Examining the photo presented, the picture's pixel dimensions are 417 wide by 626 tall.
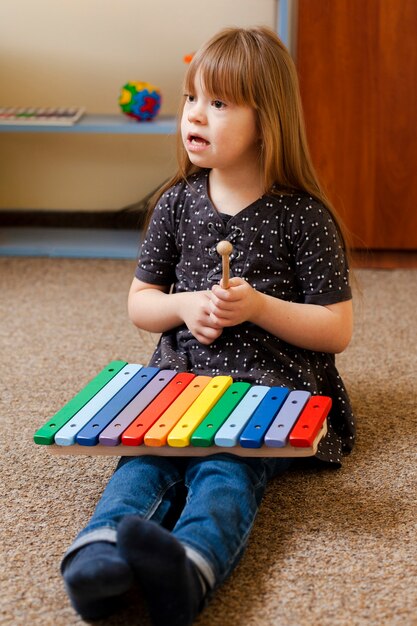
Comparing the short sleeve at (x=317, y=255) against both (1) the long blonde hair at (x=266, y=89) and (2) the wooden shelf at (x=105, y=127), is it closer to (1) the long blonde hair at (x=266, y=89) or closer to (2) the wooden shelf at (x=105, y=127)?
(1) the long blonde hair at (x=266, y=89)

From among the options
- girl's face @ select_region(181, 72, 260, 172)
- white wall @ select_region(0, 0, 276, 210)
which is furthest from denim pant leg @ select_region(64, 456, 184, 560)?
white wall @ select_region(0, 0, 276, 210)

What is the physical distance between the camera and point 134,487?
0.97 metres

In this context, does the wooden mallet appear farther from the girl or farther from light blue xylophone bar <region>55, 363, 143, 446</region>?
light blue xylophone bar <region>55, 363, 143, 446</region>

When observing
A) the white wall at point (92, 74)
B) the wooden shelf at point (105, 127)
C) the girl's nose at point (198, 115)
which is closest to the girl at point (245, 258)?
the girl's nose at point (198, 115)

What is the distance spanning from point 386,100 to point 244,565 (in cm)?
123

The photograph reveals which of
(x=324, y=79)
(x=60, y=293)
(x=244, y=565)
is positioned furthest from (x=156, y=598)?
(x=324, y=79)

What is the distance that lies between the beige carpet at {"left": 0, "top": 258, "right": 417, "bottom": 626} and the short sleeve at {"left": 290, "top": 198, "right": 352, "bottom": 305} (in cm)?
22

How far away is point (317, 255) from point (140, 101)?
100cm

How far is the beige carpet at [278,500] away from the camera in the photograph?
87 cm

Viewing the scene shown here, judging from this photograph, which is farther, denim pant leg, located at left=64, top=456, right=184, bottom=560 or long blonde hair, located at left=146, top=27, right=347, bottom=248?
long blonde hair, located at left=146, top=27, right=347, bottom=248

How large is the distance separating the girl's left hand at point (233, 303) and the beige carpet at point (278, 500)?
0.70 feet

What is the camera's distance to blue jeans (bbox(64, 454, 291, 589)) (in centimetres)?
87

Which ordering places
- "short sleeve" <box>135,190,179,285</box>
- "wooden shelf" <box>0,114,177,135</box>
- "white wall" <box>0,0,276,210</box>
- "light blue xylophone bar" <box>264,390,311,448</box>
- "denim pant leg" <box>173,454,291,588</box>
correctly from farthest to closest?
1. "white wall" <box>0,0,276,210</box>
2. "wooden shelf" <box>0,114,177,135</box>
3. "short sleeve" <box>135,190,179,285</box>
4. "light blue xylophone bar" <box>264,390,311,448</box>
5. "denim pant leg" <box>173,454,291,588</box>

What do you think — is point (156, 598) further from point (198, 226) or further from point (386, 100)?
point (386, 100)
